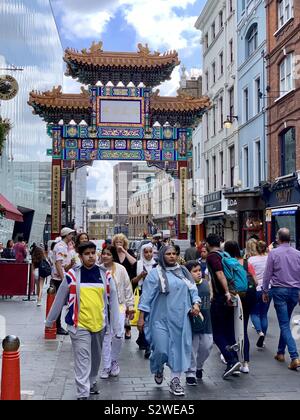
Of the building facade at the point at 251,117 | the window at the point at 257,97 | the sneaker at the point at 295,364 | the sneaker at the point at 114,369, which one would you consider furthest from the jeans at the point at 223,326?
the window at the point at 257,97

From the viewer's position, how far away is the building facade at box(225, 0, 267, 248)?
2467 centimetres

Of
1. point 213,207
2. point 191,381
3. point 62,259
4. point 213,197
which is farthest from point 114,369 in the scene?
point 213,207

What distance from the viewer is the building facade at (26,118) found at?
2828 centimetres

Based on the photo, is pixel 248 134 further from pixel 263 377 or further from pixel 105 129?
pixel 263 377

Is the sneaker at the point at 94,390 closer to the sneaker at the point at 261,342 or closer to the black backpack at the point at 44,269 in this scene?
the sneaker at the point at 261,342

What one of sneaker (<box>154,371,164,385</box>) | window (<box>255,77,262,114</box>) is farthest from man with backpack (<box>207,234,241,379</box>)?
window (<box>255,77,262,114</box>)

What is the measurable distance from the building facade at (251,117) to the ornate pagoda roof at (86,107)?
2.59 metres

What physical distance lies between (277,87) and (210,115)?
11651 mm

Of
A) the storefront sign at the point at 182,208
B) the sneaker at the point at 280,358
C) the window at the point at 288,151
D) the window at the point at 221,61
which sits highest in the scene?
the window at the point at 221,61

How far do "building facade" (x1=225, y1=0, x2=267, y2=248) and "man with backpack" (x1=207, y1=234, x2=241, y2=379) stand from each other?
56.6ft

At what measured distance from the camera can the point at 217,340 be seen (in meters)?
6.89

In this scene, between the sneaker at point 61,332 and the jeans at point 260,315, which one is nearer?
the jeans at point 260,315

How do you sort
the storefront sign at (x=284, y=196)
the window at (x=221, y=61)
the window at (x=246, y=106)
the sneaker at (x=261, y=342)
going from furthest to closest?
the window at (x=221, y=61) → the window at (x=246, y=106) → the storefront sign at (x=284, y=196) → the sneaker at (x=261, y=342)
